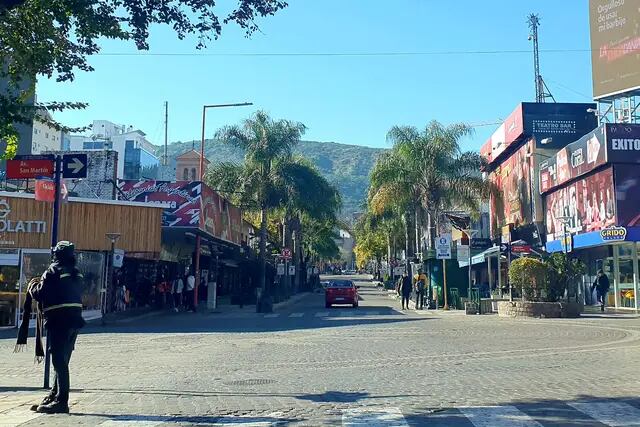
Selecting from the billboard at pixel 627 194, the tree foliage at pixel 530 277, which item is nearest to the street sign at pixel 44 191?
the tree foliage at pixel 530 277

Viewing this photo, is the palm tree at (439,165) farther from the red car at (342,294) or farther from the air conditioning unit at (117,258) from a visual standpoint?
the air conditioning unit at (117,258)

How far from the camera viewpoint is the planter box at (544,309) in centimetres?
2500

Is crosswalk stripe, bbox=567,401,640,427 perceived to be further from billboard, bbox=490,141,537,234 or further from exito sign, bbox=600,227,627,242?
billboard, bbox=490,141,537,234

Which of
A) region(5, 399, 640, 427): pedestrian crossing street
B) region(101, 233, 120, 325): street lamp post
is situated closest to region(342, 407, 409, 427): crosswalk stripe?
region(5, 399, 640, 427): pedestrian crossing street

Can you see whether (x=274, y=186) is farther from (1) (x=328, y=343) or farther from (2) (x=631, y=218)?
(1) (x=328, y=343)

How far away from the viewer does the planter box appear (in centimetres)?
2500

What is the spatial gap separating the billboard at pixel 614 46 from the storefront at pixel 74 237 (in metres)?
26.5

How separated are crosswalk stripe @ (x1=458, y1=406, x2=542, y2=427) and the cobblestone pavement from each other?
0.01 metres

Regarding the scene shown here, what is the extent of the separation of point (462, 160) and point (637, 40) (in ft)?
36.5

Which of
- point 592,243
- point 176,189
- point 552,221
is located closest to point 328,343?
point 176,189

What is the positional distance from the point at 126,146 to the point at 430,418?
371 ft

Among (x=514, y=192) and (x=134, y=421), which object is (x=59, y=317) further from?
(x=514, y=192)

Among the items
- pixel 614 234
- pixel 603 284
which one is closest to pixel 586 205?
pixel 603 284

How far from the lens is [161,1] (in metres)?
9.27
